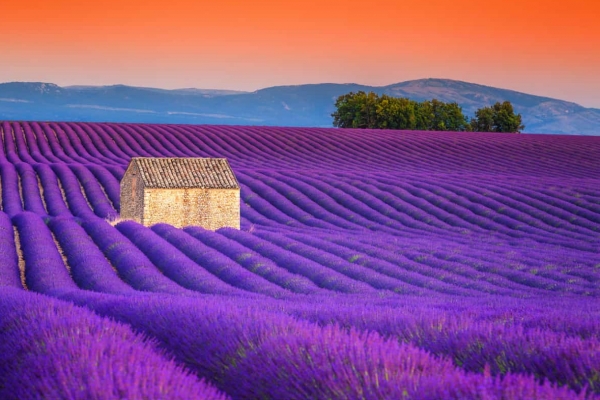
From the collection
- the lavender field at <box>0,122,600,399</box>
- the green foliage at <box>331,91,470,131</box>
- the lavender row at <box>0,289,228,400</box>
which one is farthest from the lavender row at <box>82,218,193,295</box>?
the green foliage at <box>331,91,470,131</box>

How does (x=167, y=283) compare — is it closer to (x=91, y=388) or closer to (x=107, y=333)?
(x=107, y=333)

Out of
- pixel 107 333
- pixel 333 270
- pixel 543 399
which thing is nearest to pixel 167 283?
pixel 333 270

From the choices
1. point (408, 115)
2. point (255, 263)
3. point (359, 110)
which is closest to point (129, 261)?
point (255, 263)

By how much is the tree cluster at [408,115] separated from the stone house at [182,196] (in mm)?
55938

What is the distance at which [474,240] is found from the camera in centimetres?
2661

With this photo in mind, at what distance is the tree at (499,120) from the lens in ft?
294

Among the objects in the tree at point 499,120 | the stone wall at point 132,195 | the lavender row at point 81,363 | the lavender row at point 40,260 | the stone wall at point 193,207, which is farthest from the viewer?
the tree at point 499,120

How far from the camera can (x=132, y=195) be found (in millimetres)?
29250

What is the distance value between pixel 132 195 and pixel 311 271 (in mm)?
13463

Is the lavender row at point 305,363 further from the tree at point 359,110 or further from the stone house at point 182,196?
the tree at point 359,110

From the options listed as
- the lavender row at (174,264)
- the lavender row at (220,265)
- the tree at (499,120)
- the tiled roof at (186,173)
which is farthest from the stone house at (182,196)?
the tree at (499,120)

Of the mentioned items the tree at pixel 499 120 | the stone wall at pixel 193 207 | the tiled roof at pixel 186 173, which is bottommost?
the stone wall at pixel 193 207

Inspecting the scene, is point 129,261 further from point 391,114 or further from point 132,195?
point 391,114

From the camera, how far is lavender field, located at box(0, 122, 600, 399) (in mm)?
3756
